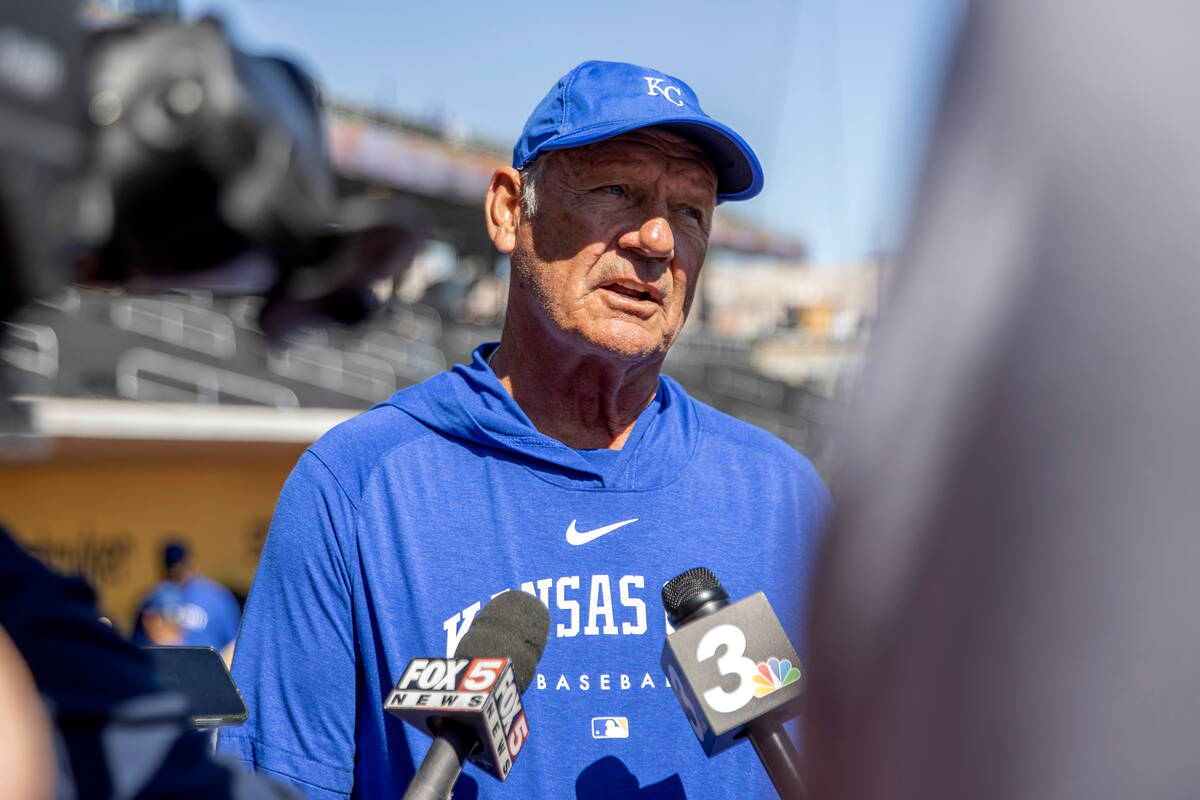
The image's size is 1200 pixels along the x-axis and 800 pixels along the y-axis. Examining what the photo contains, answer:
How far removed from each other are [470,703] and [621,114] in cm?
116

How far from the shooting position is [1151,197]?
0.58m

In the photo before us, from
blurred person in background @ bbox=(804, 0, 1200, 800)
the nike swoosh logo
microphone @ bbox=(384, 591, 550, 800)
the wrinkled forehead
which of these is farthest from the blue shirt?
blurred person in background @ bbox=(804, 0, 1200, 800)

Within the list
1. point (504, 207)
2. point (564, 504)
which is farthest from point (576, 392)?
point (504, 207)

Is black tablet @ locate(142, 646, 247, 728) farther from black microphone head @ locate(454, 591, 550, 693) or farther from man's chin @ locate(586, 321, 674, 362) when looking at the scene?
man's chin @ locate(586, 321, 674, 362)

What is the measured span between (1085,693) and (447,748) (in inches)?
36.4

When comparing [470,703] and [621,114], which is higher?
[621,114]

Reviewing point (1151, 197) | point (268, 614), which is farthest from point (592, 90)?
point (1151, 197)

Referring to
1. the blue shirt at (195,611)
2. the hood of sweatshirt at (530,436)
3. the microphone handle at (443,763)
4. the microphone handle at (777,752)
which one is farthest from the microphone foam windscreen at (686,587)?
the blue shirt at (195,611)

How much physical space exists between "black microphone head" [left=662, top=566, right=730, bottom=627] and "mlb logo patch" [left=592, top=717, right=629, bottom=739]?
352mm

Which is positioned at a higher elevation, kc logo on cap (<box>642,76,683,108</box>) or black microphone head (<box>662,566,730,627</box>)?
kc logo on cap (<box>642,76,683,108</box>)

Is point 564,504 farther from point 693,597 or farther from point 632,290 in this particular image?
point 693,597

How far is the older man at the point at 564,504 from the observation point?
1897 millimetres

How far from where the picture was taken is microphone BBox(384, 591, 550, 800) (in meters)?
1.32

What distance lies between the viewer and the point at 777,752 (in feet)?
4.71
